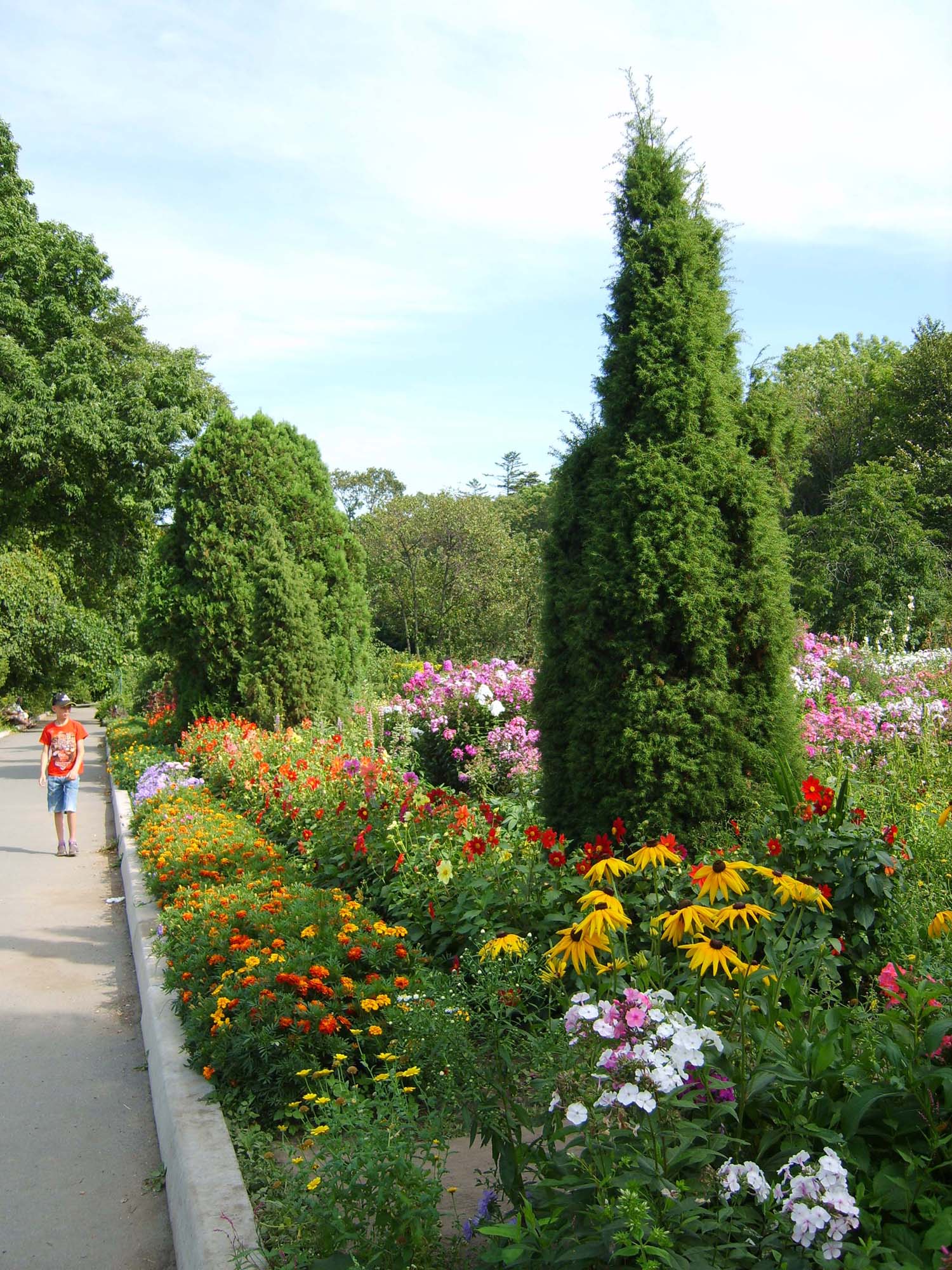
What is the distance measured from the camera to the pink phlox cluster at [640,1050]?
1.81 m

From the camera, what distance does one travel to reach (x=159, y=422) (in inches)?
848

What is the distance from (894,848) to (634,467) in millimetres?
2154

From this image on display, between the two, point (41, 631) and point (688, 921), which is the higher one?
point (41, 631)

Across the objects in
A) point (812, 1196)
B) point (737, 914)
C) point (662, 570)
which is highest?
point (662, 570)

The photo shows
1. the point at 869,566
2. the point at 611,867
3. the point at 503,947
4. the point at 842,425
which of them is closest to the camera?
the point at 611,867

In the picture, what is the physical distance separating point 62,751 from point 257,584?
3142 mm

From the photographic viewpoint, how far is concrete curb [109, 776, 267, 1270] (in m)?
2.63

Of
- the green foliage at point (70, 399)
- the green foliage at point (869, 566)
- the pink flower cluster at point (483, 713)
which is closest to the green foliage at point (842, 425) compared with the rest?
the green foliage at point (869, 566)

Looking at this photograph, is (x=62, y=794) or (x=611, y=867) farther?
(x=62, y=794)

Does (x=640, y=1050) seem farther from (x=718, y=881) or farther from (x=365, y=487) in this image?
(x=365, y=487)

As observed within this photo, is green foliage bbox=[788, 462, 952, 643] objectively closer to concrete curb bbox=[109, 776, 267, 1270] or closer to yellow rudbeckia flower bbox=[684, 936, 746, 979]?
concrete curb bbox=[109, 776, 267, 1270]

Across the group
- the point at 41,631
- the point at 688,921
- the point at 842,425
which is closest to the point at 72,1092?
the point at 688,921

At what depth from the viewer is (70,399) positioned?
68.8 feet

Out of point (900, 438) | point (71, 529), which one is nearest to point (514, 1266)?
point (71, 529)
